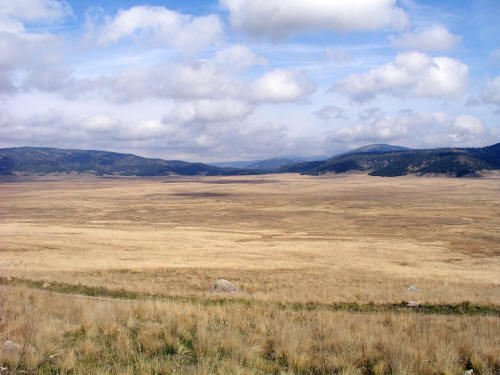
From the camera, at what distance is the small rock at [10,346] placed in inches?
249

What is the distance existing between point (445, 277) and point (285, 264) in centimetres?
1184

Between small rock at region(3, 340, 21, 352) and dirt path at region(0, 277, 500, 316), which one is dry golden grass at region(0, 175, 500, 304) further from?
small rock at region(3, 340, 21, 352)

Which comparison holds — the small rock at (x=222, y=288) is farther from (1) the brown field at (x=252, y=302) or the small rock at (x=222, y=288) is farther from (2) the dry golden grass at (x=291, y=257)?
(1) the brown field at (x=252, y=302)

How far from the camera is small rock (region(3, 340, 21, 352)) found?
6312 mm

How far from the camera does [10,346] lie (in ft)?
21.0

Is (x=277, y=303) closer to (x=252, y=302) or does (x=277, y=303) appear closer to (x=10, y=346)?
(x=252, y=302)

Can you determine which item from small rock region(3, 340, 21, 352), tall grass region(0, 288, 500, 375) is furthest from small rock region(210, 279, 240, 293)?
→ small rock region(3, 340, 21, 352)

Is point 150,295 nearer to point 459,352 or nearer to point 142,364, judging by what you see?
point 142,364

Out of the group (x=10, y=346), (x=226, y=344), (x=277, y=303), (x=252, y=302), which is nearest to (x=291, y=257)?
(x=277, y=303)

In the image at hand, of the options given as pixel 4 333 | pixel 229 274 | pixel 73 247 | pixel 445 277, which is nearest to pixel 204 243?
pixel 73 247

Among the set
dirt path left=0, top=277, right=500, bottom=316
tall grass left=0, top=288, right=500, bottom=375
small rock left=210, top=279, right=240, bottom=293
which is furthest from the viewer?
small rock left=210, top=279, right=240, bottom=293

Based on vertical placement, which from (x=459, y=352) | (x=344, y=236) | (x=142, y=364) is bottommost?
(x=344, y=236)

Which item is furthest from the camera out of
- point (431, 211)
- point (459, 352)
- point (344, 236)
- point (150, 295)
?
point (431, 211)

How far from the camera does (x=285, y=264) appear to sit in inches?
1113
